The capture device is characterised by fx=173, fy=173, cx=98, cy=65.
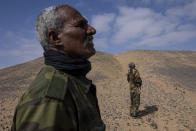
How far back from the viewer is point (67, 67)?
1129 mm

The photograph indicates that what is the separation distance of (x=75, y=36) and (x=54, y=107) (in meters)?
0.57

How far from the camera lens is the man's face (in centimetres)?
121

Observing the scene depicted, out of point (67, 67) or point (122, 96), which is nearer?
point (67, 67)

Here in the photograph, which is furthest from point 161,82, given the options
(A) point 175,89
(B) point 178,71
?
(B) point 178,71

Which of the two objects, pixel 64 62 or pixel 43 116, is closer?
pixel 43 116

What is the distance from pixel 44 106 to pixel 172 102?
10582 millimetres

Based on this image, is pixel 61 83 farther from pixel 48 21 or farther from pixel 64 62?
pixel 48 21

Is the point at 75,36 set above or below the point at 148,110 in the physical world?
above

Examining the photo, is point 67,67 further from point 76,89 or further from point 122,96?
point 122,96

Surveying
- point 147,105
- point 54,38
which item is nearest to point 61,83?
point 54,38

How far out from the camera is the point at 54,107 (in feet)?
2.79

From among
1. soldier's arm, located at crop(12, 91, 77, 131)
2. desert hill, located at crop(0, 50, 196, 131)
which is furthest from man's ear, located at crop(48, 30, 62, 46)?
desert hill, located at crop(0, 50, 196, 131)

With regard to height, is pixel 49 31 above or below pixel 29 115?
above

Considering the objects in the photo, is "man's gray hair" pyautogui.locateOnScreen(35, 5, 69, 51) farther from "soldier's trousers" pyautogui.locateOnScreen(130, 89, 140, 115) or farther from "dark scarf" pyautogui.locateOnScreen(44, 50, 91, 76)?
"soldier's trousers" pyautogui.locateOnScreen(130, 89, 140, 115)
